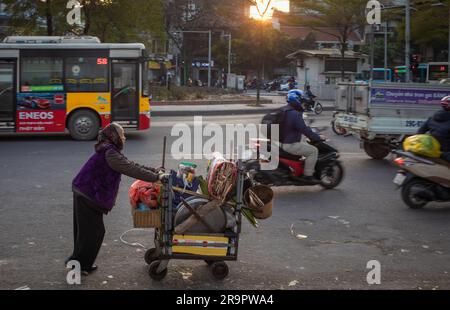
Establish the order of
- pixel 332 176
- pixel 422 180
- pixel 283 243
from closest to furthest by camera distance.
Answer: pixel 283 243 < pixel 422 180 < pixel 332 176

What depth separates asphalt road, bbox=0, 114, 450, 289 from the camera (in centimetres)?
557

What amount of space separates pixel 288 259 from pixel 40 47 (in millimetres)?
12479

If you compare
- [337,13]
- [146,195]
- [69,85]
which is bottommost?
[146,195]

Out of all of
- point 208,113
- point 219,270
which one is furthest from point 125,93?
point 219,270

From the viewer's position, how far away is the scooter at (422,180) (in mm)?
8469

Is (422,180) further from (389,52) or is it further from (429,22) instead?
(389,52)

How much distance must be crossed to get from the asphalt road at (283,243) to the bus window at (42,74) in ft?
19.0

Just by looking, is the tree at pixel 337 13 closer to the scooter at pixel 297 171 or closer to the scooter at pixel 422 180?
the scooter at pixel 297 171

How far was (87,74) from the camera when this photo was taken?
16766mm

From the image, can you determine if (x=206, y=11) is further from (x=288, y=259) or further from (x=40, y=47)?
(x=288, y=259)

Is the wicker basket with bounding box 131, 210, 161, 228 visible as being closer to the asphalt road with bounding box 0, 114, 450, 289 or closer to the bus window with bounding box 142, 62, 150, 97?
→ the asphalt road with bounding box 0, 114, 450, 289

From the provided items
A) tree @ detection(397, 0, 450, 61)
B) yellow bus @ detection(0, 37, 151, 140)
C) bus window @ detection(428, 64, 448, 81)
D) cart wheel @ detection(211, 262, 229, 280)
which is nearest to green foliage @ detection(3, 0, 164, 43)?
yellow bus @ detection(0, 37, 151, 140)

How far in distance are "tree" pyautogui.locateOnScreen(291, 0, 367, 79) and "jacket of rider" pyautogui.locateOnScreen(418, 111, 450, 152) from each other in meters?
28.1

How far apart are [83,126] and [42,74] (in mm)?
1785
